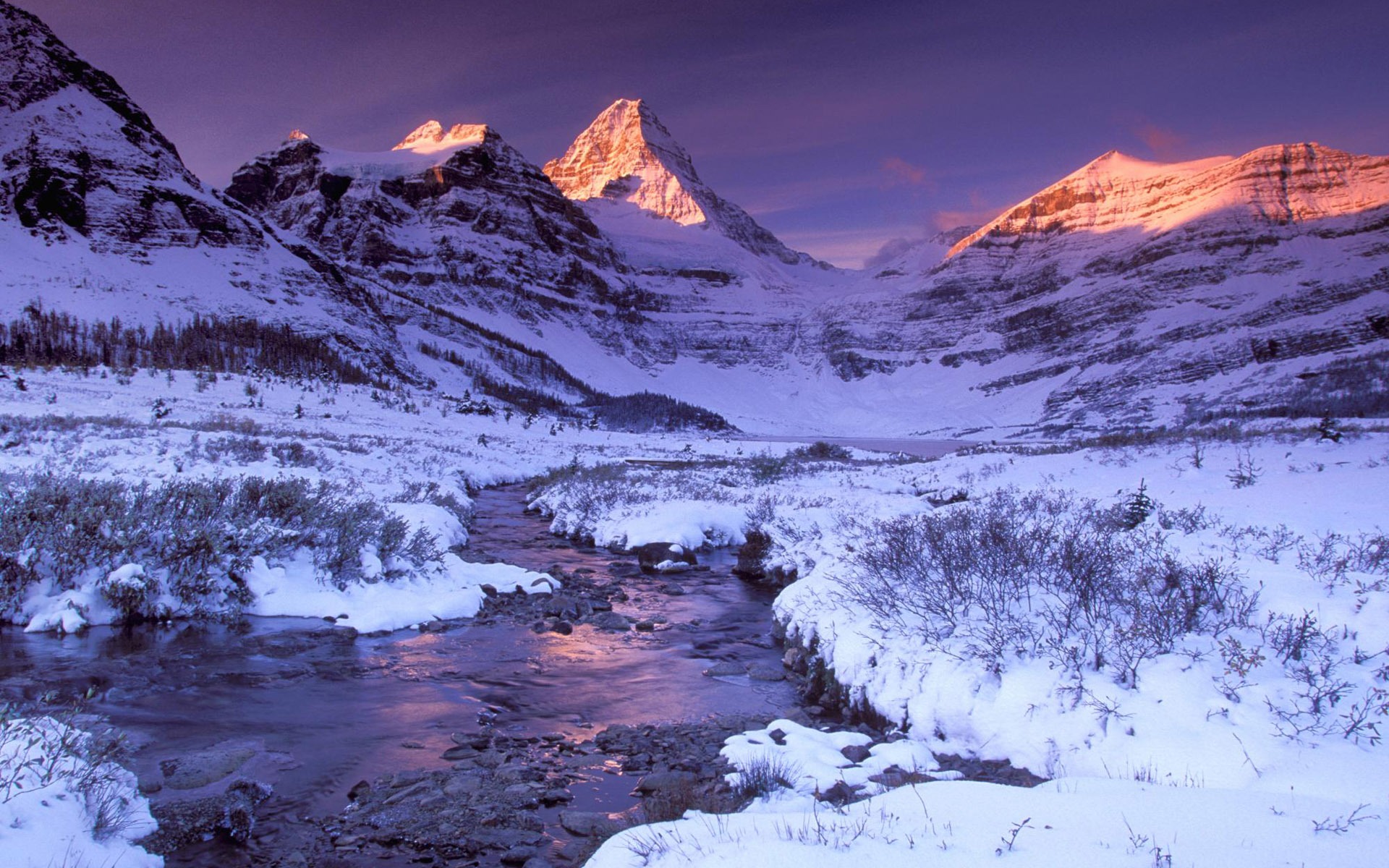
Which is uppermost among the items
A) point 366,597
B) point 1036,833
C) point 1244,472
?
point 1244,472

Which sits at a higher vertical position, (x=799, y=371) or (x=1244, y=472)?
(x=799, y=371)

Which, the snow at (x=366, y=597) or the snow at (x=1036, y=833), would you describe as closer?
the snow at (x=1036, y=833)

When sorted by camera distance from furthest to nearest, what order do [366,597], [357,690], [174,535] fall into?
[366,597] → [174,535] → [357,690]

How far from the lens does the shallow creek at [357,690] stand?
21.5 feet

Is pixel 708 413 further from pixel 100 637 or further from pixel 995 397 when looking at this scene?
pixel 100 637

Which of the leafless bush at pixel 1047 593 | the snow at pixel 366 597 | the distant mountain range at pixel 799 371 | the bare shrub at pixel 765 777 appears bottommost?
the snow at pixel 366 597

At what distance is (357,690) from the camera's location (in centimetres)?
881

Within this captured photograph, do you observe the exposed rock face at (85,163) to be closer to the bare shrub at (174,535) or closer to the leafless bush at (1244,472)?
the bare shrub at (174,535)

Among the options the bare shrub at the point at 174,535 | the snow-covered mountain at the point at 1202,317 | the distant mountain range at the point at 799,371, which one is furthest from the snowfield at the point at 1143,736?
the snow-covered mountain at the point at 1202,317

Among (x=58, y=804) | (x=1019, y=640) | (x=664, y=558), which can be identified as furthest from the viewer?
(x=664, y=558)

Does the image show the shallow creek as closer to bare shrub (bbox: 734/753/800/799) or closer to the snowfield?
bare shrub (bbox: 734/753/800/799)


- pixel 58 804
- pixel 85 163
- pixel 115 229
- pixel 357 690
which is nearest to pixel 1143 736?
pixel 58 804

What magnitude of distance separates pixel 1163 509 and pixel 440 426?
5055 cm

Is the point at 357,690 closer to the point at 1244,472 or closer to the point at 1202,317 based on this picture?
the point at 1244,472
